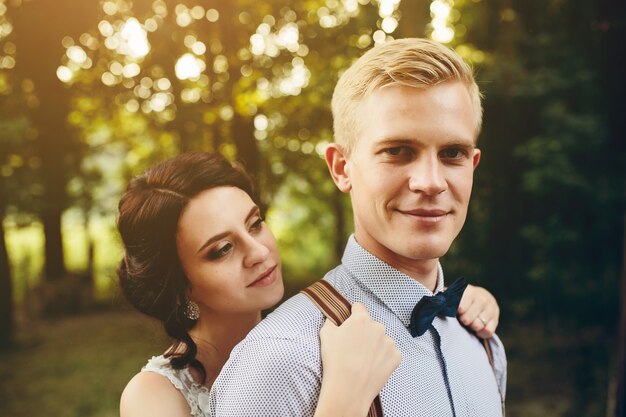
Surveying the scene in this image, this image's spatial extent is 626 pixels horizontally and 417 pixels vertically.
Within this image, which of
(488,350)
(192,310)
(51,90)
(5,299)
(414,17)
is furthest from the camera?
(51,90)

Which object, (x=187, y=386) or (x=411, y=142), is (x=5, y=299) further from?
(x=411, y=142)

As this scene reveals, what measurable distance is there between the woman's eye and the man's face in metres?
0.81

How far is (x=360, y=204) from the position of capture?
71.4 inches

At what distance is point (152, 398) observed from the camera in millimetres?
2354

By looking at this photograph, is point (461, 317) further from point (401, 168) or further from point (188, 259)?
point (188, 259)

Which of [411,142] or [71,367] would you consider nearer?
[411,142]

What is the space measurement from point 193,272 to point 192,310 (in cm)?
27

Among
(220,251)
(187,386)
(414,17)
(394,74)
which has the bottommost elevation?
(187,386)

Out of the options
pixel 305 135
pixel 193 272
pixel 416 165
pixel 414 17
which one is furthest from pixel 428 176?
pixel 305 135

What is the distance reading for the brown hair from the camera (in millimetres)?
2441

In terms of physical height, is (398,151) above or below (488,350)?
above

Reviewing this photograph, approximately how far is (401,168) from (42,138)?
916 cm

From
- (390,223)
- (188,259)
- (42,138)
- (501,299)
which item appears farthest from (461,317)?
(42,138)

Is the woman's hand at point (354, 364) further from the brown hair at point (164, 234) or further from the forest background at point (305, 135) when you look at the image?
the forest background at point (305, 135)
